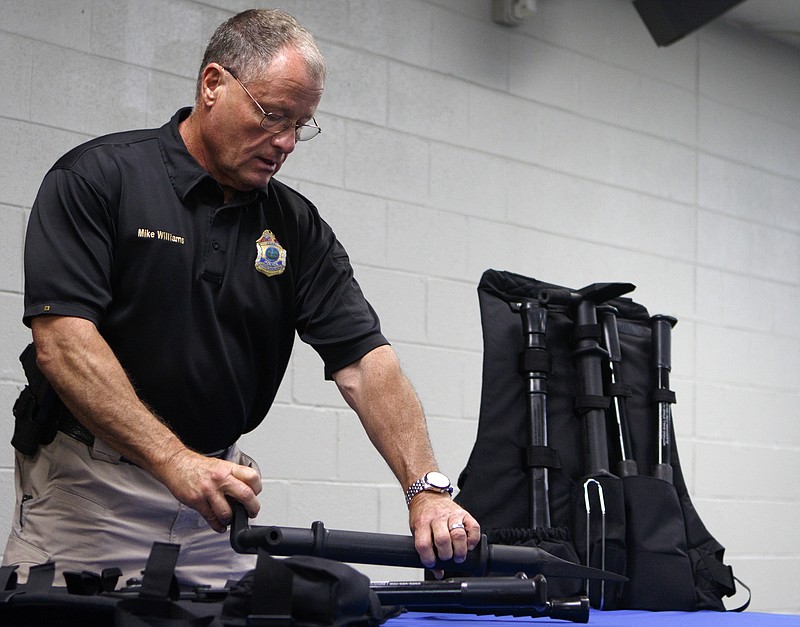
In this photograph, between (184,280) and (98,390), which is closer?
(98,390)

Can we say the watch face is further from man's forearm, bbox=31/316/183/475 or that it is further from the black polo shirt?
man's forearm, bbox=31/316/183/475

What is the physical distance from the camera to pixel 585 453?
1.97m

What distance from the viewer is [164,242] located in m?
1.65

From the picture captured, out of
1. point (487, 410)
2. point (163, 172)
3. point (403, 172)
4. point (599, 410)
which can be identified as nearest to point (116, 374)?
point (163, 172)

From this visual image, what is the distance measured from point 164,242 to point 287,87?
33cm

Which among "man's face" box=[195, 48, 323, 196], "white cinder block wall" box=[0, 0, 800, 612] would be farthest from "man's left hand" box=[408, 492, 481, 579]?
"white cinder block wall" box=[0, 0, 800, 612]

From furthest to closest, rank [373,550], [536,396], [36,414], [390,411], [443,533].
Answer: [536,396] → [390,411] → [36,414] → [443,533] → [373,550]

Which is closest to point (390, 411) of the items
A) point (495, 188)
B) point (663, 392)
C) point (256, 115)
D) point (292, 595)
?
point (256, 115)

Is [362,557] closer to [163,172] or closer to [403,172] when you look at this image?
[163,172]

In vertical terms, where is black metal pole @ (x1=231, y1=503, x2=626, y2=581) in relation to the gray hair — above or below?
below

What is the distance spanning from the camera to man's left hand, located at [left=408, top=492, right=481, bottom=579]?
4.45 ft

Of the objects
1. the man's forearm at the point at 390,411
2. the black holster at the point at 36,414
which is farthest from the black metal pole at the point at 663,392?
the black holster at the point at 36,414

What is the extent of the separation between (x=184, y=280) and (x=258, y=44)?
417 mm

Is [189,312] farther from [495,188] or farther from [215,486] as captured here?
[495,188]
